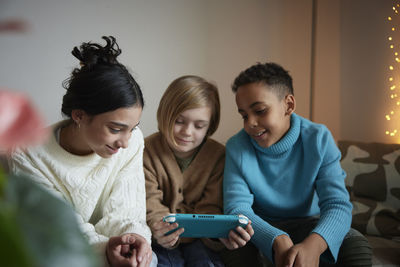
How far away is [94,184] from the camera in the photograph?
1.05 m

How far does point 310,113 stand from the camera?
1922 mm

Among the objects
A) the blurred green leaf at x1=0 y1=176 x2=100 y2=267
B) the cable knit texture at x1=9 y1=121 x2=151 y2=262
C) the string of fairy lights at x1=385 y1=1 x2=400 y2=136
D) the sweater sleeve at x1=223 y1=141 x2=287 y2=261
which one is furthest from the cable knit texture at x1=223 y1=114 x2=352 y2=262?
the blurred green leaf at x1=0 y1=176 x2=100 y2=267

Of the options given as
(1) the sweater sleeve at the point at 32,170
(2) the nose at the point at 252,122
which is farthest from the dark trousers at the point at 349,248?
(1) the sweater sleeve at the point at 32,170

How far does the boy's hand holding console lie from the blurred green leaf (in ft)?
2.59

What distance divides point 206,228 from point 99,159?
404 mm

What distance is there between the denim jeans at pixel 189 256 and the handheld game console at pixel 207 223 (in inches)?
4.8

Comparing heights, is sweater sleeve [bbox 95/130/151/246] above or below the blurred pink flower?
below

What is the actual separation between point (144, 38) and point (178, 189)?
795mm

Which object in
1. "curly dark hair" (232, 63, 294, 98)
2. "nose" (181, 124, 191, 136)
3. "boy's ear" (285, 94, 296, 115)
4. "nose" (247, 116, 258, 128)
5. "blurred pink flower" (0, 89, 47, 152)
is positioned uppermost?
"blurred pink flower" (0, 89, 47, 152)

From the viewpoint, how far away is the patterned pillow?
1340 millimetres

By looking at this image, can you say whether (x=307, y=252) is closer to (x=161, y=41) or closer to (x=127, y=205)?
(x=127, y=205)

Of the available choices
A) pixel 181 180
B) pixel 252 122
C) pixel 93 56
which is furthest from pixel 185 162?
pixel 93 56

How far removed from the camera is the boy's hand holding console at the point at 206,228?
947 mm

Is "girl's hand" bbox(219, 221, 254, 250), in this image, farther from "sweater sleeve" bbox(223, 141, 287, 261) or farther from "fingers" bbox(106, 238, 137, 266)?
"fingers" bbox(106, 238, 137, 266)
